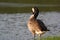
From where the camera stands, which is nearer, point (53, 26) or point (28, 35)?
point (28, 35)

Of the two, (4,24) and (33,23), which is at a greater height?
(33,23)

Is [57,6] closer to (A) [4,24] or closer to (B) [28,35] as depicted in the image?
(A) [4,24]

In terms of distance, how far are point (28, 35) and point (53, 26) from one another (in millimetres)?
3491

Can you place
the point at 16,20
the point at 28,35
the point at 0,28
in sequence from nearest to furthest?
the point at 28,35, the point at 0,28, the point at 16,20

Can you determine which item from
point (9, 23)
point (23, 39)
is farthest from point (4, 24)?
point (23, 39)

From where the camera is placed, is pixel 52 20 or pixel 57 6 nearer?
pixel 52 20

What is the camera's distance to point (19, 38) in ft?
50.0

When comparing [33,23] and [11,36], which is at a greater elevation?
[33,23]

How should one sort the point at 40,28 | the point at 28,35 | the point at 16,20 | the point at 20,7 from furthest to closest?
the point at 20,7
the point at 16,20
the point at 28,35
the point at 40,28

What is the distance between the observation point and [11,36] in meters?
15.6

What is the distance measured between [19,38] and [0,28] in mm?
2777

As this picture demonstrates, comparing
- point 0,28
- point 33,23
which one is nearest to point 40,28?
point 33,23

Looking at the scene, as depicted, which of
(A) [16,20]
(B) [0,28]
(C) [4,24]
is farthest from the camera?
(A) [16,20]

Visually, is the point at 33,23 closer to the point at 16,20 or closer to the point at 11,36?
the point at 11,36
